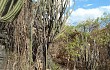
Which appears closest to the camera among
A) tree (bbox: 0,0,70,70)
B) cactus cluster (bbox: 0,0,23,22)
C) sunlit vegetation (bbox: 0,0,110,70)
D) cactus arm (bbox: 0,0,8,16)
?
cactus arm (bbox: 0,0,8,16)

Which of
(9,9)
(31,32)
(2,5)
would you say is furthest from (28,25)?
(2,5)

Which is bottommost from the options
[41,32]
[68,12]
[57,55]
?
[57,55]

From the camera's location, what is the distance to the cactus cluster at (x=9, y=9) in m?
6.62

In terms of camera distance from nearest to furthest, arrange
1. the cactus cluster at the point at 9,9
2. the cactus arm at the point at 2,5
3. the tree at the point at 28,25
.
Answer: the cactus arm at the point at 2,5 < the cactus cluster at the point at 9,9 < the tree at the point at 28,25

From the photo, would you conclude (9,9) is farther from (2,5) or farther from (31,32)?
(31,32)

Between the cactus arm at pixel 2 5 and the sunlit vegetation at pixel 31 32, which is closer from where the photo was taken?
the cactus arm at pixel 2 5

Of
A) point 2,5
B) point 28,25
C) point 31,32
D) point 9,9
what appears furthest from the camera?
point 28,25

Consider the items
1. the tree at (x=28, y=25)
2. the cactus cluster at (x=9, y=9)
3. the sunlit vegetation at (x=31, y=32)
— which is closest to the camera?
the cactus cluster at (x=9, y=9)

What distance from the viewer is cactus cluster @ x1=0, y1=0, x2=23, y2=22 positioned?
6.62 m

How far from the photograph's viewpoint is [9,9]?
6.75 meters

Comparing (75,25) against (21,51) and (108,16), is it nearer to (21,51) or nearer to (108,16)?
(108,16)

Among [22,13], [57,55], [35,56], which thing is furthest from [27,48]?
[57,55]

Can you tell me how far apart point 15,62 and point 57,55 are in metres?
9.17

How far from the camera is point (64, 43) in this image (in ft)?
55.8
